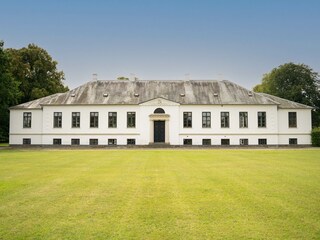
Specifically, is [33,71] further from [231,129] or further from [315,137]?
[315,137]

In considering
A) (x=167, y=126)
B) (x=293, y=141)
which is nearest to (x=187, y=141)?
(x=167, y=126)

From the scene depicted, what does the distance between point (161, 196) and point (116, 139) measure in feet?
103

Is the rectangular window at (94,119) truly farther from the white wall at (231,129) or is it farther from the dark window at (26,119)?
the white wall at (231,129)

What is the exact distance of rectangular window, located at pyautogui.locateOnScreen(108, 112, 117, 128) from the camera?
39.9m

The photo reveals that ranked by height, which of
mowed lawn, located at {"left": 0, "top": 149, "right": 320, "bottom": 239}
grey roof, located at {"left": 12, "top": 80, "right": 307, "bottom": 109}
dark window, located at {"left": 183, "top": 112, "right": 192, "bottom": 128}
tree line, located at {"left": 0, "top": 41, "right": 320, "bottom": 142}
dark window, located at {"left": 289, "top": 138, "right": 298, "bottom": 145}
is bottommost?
mowed lawn, located at {"left": 0, "top": 149, "right": 320, "bottom": 239}

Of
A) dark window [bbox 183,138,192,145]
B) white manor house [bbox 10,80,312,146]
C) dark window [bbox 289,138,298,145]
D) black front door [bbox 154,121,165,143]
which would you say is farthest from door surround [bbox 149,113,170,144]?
dark window [bbox 289,138,298,145]

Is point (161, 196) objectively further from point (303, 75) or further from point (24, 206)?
point (303, 75)

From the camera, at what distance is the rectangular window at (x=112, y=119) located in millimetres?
39875

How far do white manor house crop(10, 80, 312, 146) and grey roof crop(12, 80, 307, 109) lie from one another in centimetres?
12

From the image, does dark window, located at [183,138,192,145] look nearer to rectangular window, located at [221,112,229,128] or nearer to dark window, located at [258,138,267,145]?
rectangular window, located at [221,112,229,128]

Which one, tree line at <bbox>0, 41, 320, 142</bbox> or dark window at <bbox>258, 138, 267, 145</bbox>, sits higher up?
tree line at <bbox>0, 41, 320, 142</bbox>

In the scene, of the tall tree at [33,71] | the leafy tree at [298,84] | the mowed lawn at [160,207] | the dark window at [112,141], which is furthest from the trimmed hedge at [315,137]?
the tall tree at [33,71]

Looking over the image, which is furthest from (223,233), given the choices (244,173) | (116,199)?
(244,173)

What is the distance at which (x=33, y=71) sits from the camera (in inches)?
1945
